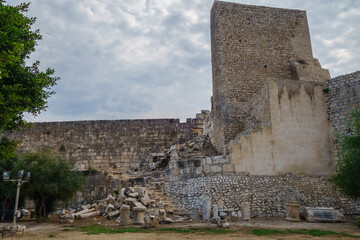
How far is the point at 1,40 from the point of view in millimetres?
8102

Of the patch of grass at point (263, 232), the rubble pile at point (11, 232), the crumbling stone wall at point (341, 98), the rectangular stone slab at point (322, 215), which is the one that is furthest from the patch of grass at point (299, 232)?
the rubble pile at point (11, 232)

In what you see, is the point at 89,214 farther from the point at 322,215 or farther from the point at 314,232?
the point at 322,215

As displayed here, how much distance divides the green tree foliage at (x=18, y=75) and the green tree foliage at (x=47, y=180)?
3831mm

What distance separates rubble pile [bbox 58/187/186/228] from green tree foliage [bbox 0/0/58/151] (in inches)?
182

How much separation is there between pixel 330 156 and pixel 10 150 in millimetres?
12429

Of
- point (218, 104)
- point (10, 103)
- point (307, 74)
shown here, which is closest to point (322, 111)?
point (307, 74)

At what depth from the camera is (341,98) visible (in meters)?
13.4

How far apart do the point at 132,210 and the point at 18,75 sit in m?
6.57

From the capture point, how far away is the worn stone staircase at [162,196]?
40.0 feet

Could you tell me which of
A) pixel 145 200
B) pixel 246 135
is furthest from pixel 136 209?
pixel 246 135

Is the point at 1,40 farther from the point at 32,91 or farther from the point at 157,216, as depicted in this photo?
the point at 157,216

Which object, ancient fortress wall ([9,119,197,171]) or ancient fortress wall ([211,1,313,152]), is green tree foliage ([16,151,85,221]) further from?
ancient fortress wall ([211,1,313,152])

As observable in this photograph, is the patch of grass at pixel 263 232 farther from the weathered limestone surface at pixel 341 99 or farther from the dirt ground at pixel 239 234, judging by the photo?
the weathered limestone surface at pixel 341 99

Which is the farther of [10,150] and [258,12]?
[258,12]
